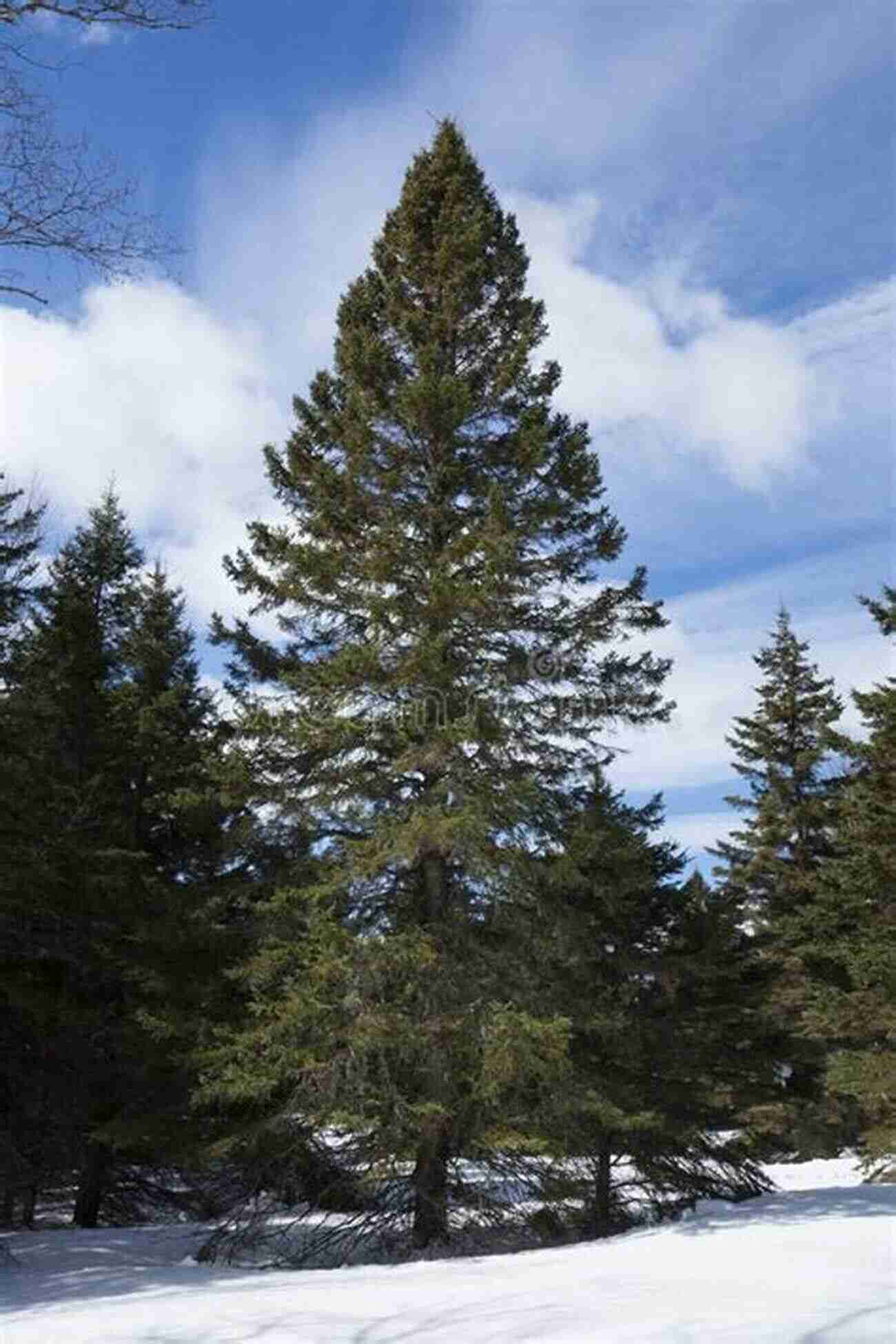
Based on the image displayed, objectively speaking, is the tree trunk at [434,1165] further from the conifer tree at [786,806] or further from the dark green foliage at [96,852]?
the conifer tree at [786,806]

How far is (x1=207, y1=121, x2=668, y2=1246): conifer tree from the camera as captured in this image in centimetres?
979

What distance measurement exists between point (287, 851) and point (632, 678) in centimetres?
Answer: 468

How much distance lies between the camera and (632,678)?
12.1 meters

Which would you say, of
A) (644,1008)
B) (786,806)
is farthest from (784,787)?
(644,1008)

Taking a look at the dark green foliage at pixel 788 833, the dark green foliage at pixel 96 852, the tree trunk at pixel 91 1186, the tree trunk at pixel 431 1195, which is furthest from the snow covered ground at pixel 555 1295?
the dark green foliage at pixel 788 833

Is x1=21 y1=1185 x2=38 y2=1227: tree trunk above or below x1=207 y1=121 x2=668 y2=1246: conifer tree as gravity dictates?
below

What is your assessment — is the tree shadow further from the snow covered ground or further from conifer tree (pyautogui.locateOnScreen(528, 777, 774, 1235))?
conifer tree (pyautogui.locateOnScreen(528, 777, 774, 1235))

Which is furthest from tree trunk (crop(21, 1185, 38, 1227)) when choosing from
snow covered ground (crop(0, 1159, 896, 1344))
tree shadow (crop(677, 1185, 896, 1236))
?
tree shadow (crop(677, 1185, 896, 1236))

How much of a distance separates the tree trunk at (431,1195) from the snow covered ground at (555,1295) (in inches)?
67.1

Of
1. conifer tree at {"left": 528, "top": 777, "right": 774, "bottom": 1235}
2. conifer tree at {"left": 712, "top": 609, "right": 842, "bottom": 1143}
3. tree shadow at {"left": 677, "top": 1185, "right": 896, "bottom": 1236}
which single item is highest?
conifer tree at {"left": 712, "top": 609, "right": 842, "bottom": 1143}

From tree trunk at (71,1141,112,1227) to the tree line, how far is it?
34 mm

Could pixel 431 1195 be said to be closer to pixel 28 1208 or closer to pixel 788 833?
pixel 28 1208

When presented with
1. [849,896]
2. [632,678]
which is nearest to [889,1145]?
[849,896]

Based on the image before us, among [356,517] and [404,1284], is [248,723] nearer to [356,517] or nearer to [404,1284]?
[356,517]
